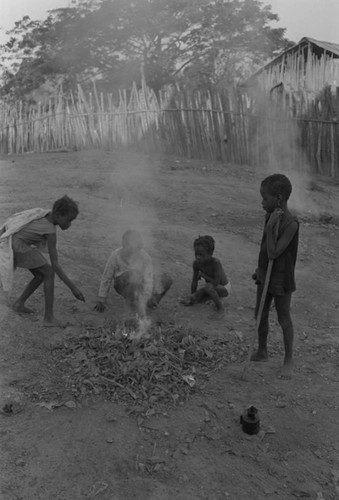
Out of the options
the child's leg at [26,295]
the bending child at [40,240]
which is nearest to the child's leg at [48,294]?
the bending child at [40,240]

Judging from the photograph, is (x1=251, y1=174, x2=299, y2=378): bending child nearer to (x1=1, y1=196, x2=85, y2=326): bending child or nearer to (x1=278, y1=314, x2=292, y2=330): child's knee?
(x1=278, y1=314, x2=292, y2=330): child's knee

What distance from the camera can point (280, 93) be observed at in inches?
380

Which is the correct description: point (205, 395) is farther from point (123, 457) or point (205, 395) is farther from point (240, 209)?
point (240, 209)

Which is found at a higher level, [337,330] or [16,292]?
[16,292]

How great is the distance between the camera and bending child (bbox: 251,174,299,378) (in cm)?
308

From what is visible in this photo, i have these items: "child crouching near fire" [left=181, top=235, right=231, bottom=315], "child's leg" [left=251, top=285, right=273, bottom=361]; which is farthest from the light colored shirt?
"child's leg" [left=251, top=285, right=273, bottom=361]

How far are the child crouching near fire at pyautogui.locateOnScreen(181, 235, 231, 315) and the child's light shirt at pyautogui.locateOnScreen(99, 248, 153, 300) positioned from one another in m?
0.44

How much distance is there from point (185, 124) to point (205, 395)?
27.7 feet

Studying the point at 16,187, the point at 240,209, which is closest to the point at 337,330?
the point at 240,209

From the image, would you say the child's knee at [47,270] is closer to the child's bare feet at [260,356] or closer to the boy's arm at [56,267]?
the boy's arm at [56,267]

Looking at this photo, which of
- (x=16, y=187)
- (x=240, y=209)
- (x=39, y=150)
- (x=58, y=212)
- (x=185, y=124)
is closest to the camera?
(x=58, y=212)

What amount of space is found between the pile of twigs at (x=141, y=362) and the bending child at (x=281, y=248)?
0.45 meters

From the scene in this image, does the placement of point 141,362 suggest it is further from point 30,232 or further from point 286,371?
point 30,232

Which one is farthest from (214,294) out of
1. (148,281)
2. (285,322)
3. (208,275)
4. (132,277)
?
(285,322)
